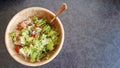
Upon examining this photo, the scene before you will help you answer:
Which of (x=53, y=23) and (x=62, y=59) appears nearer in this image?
(x=53, y=23)

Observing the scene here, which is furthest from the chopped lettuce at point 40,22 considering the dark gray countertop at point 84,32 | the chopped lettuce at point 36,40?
the dark gray countertop at point 84,32

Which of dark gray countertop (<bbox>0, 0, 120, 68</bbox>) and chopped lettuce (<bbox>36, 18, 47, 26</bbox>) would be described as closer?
chopped lettuce (<bbox>36, 18, 47, 26</bbox>)

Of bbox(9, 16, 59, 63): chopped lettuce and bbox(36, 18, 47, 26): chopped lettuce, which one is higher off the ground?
bbox(36, 18, 47, 26): chopped lettuce

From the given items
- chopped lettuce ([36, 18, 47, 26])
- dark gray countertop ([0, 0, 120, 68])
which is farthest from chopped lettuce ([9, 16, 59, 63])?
dark gray countertop ([0, 0, 120, 68])

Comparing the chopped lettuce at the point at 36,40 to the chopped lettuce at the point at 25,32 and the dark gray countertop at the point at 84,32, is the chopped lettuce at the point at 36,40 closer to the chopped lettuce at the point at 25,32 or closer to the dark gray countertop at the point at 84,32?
the chopped lettuce at the point at 25,32

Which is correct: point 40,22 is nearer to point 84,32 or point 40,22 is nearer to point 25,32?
point 25,32

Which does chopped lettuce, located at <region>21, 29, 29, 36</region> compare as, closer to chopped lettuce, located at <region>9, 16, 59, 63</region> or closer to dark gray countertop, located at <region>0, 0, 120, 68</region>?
chopped lettuce, located at <region>9, 16, 59, 63</region>

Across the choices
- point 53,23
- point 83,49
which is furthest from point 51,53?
point 83,49

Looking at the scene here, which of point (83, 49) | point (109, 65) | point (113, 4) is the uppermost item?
point (113, 4)

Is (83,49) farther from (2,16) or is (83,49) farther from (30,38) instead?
(2,16)
